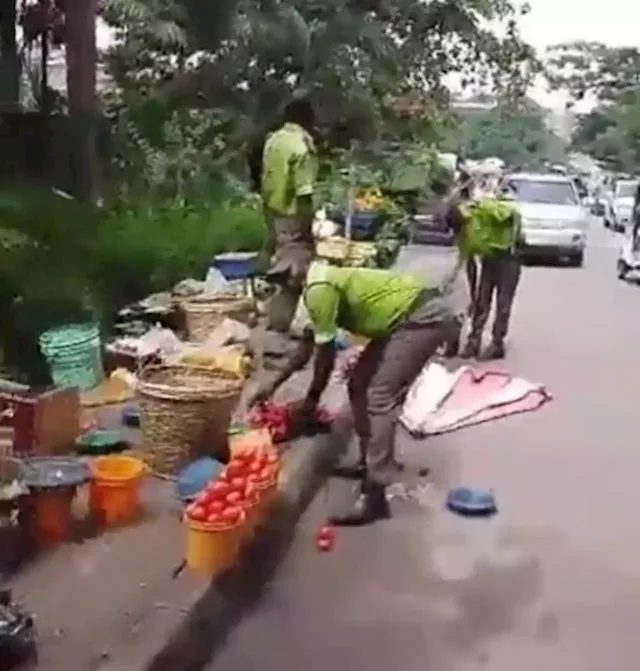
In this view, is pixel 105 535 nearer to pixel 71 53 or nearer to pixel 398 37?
pixel 71 53

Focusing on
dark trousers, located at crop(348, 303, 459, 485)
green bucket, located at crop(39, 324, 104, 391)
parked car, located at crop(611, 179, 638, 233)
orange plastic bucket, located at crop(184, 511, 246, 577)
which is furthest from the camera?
parked car, located at crop(611, 179, 638, 233)

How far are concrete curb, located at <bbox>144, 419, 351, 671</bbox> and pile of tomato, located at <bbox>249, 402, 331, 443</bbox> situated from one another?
89mm

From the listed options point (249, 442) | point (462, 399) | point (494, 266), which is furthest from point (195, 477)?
point (494, 266)

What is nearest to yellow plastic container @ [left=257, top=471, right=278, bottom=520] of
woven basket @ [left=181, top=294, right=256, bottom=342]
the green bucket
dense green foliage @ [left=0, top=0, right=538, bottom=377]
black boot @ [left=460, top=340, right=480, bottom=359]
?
the green bucket

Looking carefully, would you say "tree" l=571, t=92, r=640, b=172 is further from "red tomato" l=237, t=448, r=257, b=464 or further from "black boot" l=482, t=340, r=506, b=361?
"red tomato" l=237, t=448, r=257, b=464

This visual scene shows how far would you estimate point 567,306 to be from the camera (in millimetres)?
18766

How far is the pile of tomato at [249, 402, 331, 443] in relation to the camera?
8266 mm

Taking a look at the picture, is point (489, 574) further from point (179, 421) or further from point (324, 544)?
point (179, 421)

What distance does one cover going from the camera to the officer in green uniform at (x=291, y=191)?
9.30 meters

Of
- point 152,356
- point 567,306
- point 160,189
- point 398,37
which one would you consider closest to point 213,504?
point 152,356

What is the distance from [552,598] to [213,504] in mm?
1529

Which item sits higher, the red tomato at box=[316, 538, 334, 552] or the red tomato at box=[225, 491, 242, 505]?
the red tomato at box=[225, 491, 242, 505]

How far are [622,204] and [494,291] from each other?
2756 centimetres

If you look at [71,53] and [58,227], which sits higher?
[71,53]
